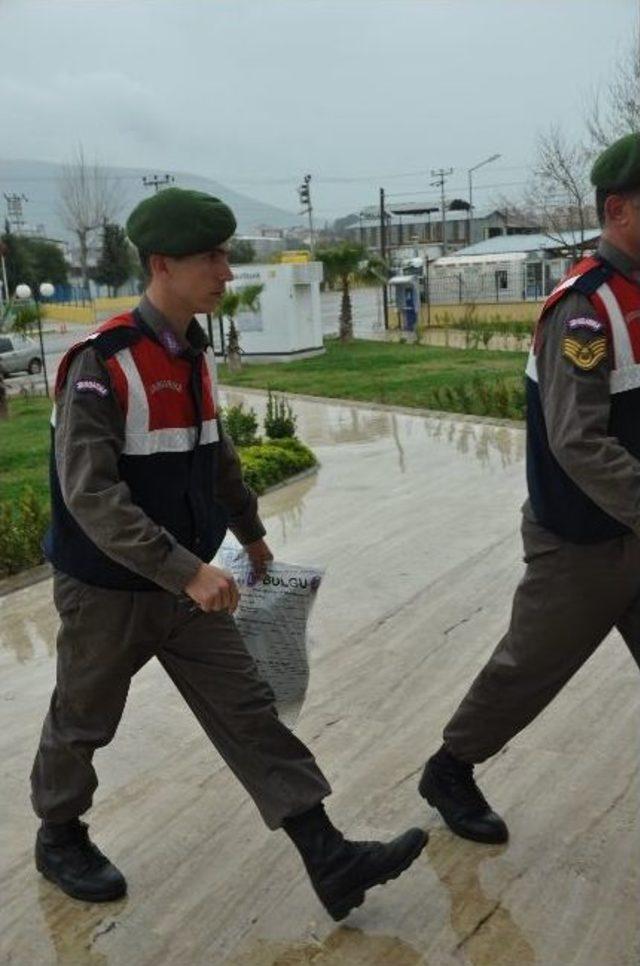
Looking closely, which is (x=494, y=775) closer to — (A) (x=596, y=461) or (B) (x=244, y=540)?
(B) (x=244, y=540)

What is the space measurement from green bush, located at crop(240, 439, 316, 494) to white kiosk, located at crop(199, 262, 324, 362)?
1171cm

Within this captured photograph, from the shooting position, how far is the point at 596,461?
227cm

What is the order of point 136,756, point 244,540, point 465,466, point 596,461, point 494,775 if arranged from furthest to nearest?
point 465,466 → point 136,756 → point 494,775 → point 244,540 → point 596,461

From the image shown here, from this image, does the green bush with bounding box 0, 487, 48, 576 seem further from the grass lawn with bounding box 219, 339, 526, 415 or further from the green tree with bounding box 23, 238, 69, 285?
the green tree with bounding box 23, 238, 69, 285

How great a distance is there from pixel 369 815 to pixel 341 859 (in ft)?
1.94

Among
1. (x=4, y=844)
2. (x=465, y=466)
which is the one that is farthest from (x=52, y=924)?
(x=465, y=466)

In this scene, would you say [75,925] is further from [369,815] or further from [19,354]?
[19,354]

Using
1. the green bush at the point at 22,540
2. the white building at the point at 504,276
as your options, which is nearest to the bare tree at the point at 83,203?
the white building at the point at 504,276

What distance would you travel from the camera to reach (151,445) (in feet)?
7.86

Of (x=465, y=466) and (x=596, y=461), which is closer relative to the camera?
(x=596, y=461)

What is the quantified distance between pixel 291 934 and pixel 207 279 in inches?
62.2

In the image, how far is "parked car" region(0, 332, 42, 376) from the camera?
23.5m

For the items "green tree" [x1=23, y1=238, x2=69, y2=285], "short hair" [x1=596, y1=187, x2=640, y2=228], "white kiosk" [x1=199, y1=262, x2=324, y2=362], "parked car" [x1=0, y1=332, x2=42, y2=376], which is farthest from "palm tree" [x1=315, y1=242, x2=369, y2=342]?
"green tree" [x1=23, y1=238, x2=69, y2=285]

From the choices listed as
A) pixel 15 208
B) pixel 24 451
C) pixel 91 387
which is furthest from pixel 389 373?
pixel 15 208
